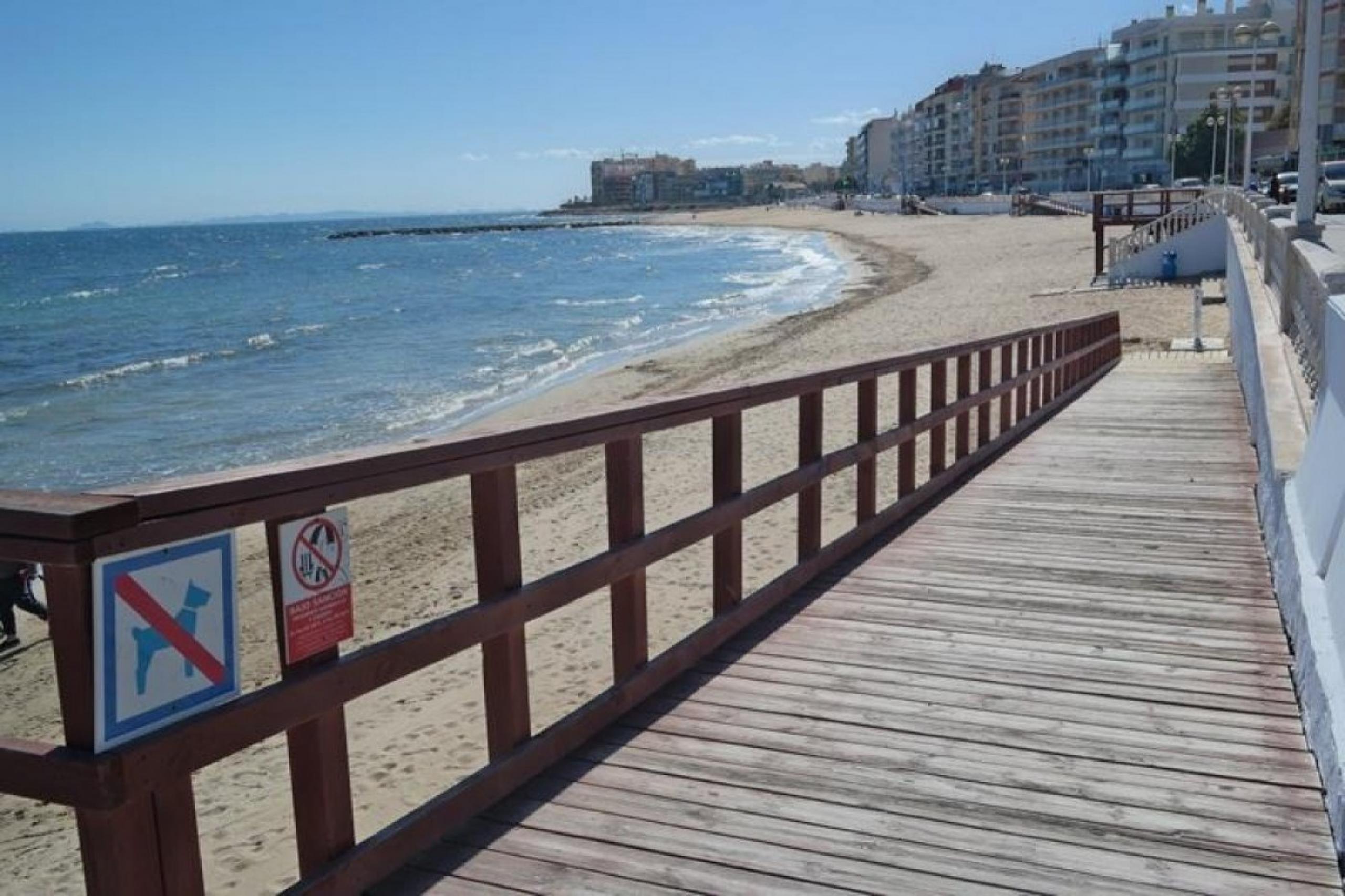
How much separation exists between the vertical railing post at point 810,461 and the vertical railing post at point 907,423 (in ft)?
4.16

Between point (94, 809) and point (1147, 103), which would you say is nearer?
point (94, 809)

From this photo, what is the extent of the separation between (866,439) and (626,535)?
2.56 metres

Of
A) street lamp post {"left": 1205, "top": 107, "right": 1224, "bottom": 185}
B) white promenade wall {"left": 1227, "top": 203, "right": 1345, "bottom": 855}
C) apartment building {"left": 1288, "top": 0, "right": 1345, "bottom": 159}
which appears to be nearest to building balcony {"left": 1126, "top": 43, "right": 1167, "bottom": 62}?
street lamp post {"left": 1205, "top": 107, "right": 1224, "bottom": 185}

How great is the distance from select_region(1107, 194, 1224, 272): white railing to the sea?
30.8 feet

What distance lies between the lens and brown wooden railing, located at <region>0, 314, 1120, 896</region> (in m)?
2.14

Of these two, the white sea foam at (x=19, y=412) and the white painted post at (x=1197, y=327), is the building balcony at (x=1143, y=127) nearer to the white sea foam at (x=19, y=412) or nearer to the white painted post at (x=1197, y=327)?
the white painted post at (x=1197, y=327)

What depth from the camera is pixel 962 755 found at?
12.1 ft

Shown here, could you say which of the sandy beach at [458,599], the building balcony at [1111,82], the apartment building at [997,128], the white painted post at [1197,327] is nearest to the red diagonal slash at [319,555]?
the sandy beach at [458,599]

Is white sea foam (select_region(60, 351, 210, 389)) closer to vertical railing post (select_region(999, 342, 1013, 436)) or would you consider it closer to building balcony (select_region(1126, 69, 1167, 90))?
vertical railing post (select_region(999, 342, 1013, 436))

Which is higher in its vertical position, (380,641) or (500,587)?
(500,587)

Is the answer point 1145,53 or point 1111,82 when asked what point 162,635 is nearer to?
point 1145,53

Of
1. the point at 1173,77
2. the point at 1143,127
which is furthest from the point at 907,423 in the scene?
the point at 1143,127

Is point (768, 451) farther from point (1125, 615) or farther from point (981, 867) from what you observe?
point (981, 867)

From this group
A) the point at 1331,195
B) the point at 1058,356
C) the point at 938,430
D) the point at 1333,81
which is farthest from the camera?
the point at 1333,81
